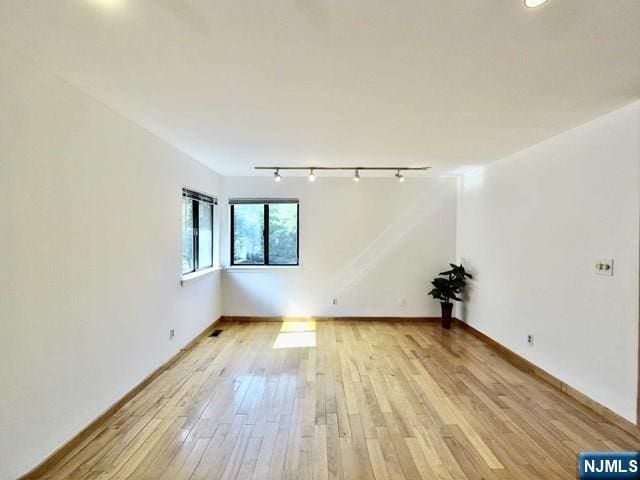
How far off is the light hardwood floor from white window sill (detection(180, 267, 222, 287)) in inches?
33.9

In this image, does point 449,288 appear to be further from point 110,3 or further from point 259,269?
point 110,3

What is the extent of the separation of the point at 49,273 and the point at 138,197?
109 centimetres

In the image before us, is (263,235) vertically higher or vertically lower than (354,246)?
higher

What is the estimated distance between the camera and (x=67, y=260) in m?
2.02

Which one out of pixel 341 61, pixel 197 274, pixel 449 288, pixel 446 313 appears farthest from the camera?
pixel 446 313

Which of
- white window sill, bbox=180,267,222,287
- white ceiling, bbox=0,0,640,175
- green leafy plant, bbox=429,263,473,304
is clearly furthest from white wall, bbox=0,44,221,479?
green leafy plant, bbox=429,263,473,304

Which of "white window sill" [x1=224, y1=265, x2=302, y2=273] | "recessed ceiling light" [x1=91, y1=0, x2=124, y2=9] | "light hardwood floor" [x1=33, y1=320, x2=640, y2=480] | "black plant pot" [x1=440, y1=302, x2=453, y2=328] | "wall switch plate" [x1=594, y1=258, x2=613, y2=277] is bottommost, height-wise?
"light hardwood floor" [x1=33, y1=320, x2=640, y2=480]

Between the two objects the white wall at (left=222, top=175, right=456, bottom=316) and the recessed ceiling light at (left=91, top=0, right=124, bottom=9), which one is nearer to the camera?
the recessed ceiling light at (left=91, top=0, right=124, bottom=9)

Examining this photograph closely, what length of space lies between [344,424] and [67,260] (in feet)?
7.15

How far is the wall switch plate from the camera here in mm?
2454

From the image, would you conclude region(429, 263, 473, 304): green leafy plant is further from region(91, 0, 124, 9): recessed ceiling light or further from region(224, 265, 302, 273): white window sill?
region(91, 0, 124, 9): recessed ceiling light

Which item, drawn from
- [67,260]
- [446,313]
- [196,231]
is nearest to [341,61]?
[67,260]

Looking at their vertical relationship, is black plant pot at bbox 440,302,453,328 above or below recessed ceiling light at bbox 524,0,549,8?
below

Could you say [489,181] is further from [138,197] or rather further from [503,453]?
[138,197]
